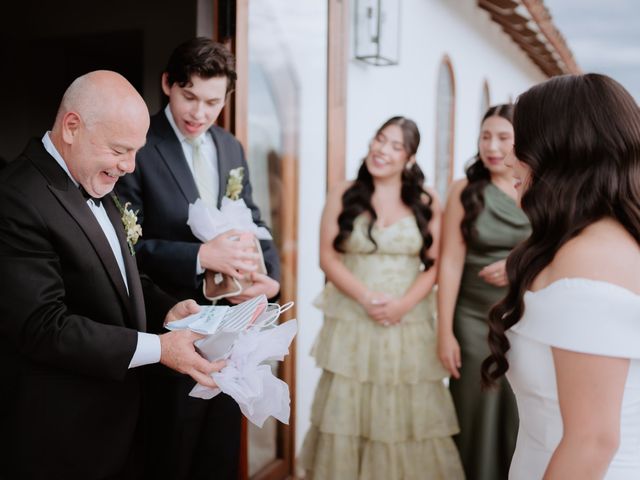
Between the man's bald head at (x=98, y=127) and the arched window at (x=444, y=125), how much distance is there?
18.9ft

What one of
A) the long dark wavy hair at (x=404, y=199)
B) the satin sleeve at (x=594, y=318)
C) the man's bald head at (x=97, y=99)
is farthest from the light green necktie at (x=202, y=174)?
the satin sleeve at (x=594, y=318)

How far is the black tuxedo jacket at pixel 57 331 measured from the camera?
1.54m

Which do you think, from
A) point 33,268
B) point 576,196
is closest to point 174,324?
point 33,268

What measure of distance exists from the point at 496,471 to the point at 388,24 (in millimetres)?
3237

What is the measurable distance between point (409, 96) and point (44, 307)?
16.0 feet

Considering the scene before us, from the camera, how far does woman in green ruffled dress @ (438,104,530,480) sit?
3.04 metres

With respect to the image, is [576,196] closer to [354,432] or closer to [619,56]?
[354,432]

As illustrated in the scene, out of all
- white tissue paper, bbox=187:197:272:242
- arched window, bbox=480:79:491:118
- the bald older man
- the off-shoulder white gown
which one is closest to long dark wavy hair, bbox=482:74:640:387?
the off-shoulder white gown

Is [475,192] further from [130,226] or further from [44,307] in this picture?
[44,307]

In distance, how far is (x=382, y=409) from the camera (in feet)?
10.2

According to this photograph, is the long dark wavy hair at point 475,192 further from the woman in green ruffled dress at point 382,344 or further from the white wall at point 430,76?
the white wall at point 430,76

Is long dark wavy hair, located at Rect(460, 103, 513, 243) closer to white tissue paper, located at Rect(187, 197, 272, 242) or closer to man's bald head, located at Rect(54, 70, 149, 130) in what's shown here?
white tissue paper, located at Rect(187, 197, 272, 242)

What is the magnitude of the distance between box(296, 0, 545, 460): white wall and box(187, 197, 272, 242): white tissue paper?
1.67m

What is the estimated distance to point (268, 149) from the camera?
12.0 ft
